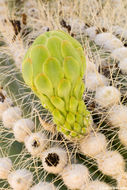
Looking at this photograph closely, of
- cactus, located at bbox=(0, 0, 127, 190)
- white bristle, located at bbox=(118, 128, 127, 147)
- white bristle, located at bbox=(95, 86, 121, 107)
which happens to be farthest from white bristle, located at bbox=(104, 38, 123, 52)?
white bristle, located at bbox=(118, 128, 127, 147)

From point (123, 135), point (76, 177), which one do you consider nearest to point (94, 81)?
point (123, 135)

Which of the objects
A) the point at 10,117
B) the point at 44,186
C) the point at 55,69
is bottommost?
the point at 44,186

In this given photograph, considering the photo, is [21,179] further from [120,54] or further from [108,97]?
[120,54]

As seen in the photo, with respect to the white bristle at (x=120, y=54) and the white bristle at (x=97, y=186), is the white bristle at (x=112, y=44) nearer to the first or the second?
the white bristle at (x=120, y=54)

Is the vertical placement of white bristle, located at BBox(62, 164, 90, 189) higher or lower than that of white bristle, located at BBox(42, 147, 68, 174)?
lower

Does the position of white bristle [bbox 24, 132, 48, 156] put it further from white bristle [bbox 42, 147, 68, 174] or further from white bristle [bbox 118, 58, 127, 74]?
white bristle [bbox 118, 58, 127, 74]

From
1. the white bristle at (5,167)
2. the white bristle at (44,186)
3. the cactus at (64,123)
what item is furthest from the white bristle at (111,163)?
the white bristle at (5,167)
